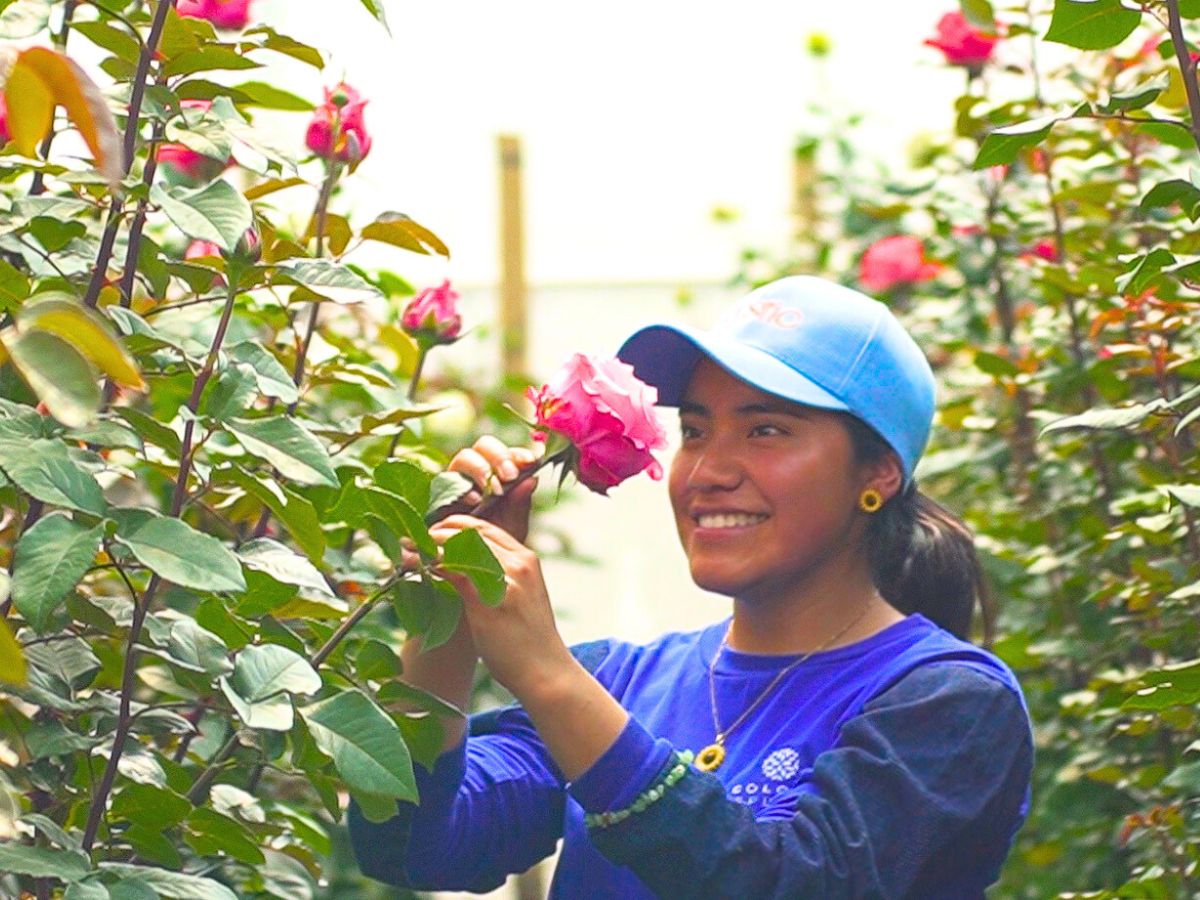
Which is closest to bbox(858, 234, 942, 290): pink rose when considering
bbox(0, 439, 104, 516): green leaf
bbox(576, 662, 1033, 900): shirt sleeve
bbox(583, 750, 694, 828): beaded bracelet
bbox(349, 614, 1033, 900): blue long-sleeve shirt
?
bbox(349, 614, 1033, 900): blue long-sleeve shirt

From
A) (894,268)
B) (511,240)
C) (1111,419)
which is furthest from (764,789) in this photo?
(511,240)

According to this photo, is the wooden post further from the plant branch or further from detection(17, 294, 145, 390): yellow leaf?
detection(17, 294, 145, 390): yellow leaf

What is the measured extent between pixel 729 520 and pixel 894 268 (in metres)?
2.10

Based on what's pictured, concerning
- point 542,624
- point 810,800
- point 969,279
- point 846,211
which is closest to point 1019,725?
point 810,800

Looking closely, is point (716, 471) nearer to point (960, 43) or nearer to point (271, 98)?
point (271, 98)

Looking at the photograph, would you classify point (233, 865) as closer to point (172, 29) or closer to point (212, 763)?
point (212, 763)

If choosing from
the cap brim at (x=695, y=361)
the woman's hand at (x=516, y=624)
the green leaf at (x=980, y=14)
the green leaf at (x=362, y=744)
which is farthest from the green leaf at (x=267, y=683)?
the green leaf at (x=980, y=14)

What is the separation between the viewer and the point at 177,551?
131cm

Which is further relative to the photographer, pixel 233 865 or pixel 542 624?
pixel 233 865

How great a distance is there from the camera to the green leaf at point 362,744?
54.4 inches

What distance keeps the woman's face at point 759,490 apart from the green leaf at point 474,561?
0.45 meters

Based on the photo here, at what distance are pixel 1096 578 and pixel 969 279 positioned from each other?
0.69m

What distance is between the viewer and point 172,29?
4.91ft

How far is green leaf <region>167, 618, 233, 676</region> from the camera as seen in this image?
1.44m
